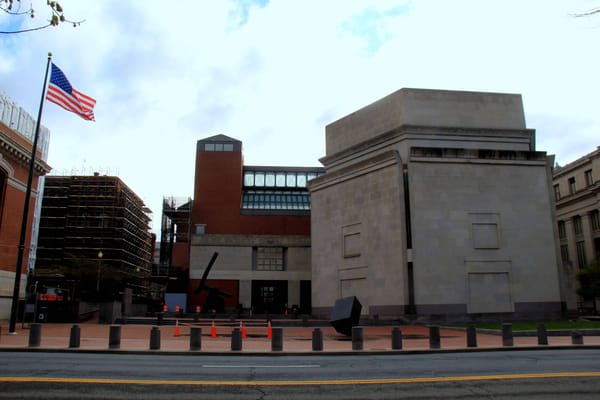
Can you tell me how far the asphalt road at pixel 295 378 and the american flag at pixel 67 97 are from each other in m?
14.6

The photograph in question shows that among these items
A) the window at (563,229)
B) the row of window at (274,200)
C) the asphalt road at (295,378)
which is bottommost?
the asphalt road at (295,378)

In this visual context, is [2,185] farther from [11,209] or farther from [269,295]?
[269,295]

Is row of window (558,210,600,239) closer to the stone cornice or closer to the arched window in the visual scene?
the stone cornice

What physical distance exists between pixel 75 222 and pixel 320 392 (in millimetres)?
66929

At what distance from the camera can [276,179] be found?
2635 inches

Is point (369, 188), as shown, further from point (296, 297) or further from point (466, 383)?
point (466, 383)

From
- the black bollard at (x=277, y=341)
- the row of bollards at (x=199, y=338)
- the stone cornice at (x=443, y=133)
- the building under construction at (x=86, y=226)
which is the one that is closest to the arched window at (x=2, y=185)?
the row of bollards at (x=199, y=338)

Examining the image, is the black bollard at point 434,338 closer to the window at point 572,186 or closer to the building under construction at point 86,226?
the window at point 572,186

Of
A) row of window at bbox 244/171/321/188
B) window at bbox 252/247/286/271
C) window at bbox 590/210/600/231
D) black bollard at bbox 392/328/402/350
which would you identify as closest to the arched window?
black bollard at bbox 392/328/402/350

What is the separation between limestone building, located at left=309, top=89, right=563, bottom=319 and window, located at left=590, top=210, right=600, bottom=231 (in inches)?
850

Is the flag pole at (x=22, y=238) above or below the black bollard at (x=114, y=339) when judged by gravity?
above

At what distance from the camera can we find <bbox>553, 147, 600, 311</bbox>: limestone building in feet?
183

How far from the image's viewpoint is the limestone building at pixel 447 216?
117 feet

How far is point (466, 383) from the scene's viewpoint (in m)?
9.84
